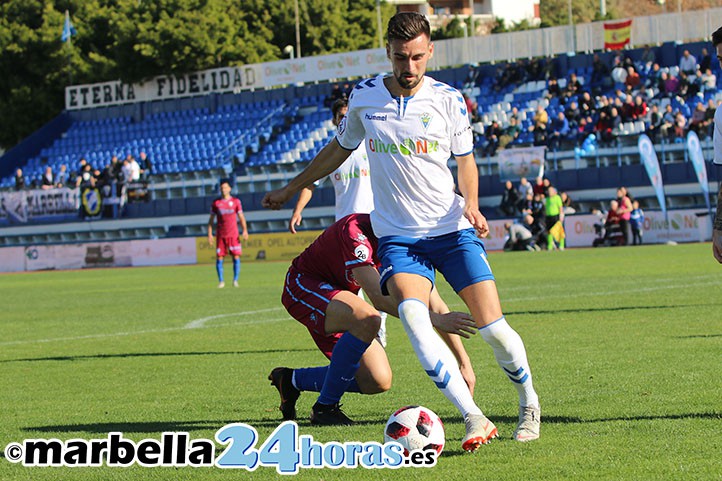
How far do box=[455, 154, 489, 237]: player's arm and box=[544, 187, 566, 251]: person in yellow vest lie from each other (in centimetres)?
2627

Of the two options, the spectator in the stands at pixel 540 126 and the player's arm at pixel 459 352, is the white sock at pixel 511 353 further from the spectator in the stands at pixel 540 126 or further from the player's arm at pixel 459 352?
the spectator in the stands at pixel 540 126

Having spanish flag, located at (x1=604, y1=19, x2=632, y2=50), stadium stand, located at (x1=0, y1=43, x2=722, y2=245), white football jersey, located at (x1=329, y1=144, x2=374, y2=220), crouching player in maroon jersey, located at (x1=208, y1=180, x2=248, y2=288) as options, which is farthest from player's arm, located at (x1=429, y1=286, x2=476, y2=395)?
spanish flag, located at (x1=604, y1=19, x2=632, y2=50)

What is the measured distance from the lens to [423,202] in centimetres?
637

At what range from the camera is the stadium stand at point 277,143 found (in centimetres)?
3741

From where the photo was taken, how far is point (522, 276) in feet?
74.5

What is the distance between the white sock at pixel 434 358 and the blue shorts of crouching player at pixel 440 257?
23 cm

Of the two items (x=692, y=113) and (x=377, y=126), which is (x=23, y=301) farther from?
(x=692, y=113)

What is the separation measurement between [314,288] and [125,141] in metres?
50.8

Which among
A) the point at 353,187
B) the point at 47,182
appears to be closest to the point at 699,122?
the point at 353,187

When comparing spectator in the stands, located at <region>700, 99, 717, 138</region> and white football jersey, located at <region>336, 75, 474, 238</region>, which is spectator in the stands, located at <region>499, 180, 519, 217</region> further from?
white football jersey, located at <region>336, 75, 474, 238</region>

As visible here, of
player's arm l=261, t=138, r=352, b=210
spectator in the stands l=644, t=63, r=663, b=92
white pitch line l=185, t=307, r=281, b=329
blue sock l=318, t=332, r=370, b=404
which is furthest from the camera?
spectator in the stands l=644, t=63, r=663, b=92

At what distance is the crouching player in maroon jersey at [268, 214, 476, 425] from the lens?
23.0 feet

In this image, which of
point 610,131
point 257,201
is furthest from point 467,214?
point 257,201

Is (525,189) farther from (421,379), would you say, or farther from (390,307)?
(390,307)
